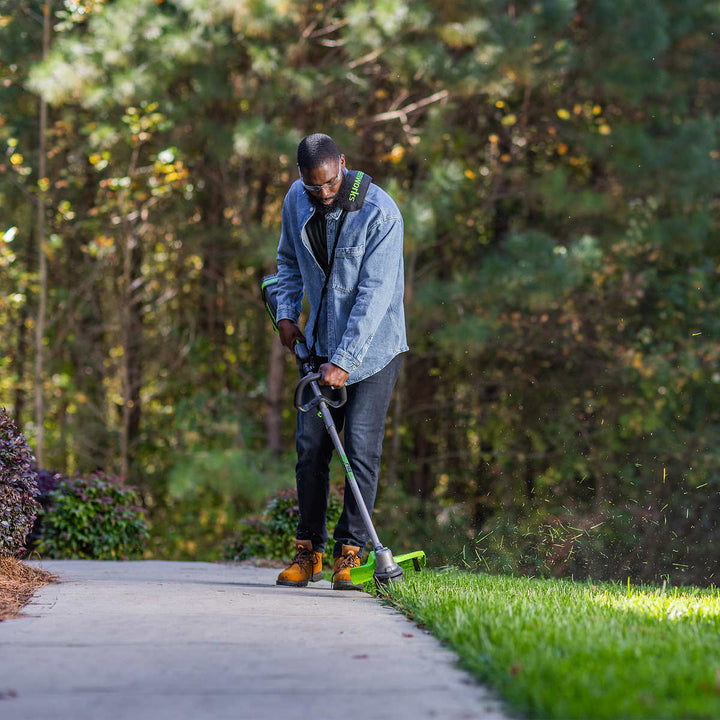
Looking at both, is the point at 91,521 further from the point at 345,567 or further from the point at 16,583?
the point at 345,567

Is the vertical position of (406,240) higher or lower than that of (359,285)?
higher

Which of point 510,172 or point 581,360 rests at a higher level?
point 510,172

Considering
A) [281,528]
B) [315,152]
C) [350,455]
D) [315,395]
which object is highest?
[315,152]

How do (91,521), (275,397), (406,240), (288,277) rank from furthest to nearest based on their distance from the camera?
(275,397) < (406,240) < (91,521) < (288,277)

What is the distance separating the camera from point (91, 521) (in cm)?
705

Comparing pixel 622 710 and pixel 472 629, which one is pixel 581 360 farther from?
A: pixel 622 710

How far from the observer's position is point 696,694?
2.16 metres

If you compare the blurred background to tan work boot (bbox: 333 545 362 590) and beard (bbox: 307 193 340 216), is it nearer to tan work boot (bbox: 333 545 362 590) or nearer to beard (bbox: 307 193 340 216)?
tan work boot (bbox: 333 545 362 590)

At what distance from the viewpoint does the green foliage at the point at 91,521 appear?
22.7ft

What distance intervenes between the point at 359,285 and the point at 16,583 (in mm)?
1862

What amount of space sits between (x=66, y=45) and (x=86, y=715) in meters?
8.50

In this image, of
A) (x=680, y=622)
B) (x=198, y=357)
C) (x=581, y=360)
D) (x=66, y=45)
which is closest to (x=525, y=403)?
(x=581, y=360)

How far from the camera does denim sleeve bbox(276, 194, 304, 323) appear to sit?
15.2ft

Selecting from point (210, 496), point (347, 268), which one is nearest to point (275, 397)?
point (210, 496)
